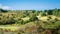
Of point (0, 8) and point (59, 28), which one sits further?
point (0, 8)

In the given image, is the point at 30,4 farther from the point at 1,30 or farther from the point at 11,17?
the point at 1,30

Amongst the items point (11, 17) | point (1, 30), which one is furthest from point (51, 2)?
point (1, 30)

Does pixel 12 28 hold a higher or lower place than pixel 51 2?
lower

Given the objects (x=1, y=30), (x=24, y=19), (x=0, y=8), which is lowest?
(x=1, y=30)

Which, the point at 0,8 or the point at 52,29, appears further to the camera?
the point at 0,8

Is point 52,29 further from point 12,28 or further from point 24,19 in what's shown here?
point 12,28

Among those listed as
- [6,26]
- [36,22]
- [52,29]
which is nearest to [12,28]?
[6,26]
